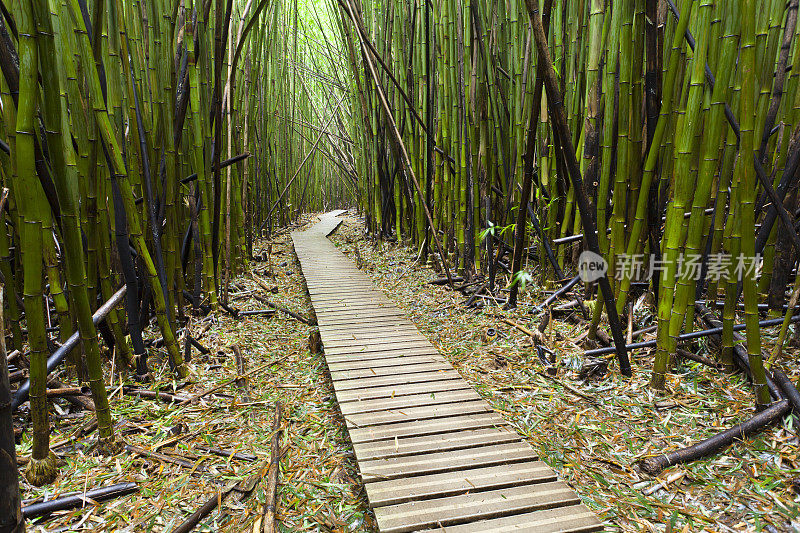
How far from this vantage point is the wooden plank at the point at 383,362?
1379 millimetres

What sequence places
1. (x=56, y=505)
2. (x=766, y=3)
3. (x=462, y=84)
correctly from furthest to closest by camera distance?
1. (x=462, y=84)
2. (x=766, y=3)
3. (x=56, y=505)

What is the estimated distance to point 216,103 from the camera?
1616 mm

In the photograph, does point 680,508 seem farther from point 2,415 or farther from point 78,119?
point 78,119

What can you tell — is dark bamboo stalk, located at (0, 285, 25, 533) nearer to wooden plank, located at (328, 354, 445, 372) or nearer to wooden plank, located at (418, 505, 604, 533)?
wooden plank, located at (418, 505, 604, 533)

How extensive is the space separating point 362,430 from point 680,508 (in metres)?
0.61

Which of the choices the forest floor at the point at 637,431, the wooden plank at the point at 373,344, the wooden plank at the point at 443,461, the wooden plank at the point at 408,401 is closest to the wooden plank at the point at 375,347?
the wooden plank at the point at 373,344

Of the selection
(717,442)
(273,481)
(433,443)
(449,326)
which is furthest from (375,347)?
(717,442)

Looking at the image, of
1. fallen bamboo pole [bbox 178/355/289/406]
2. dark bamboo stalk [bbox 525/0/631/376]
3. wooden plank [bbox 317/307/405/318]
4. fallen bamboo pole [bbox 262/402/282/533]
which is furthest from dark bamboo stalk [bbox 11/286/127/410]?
dark bamboo stalk [bbox 525/0/631/376]

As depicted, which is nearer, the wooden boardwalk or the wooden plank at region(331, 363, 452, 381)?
the wooden boardwalk

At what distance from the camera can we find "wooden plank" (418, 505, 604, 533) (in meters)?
0.76

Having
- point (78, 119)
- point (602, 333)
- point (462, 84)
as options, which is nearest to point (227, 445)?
point (78, 119)

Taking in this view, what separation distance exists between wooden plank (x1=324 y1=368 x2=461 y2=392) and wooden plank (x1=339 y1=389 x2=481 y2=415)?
0.26 ft

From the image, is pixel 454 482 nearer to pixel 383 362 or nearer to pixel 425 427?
pixel 425 427

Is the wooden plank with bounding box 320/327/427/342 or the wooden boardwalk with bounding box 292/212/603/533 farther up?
the wooden plank with bounding box 320/327/427/342
